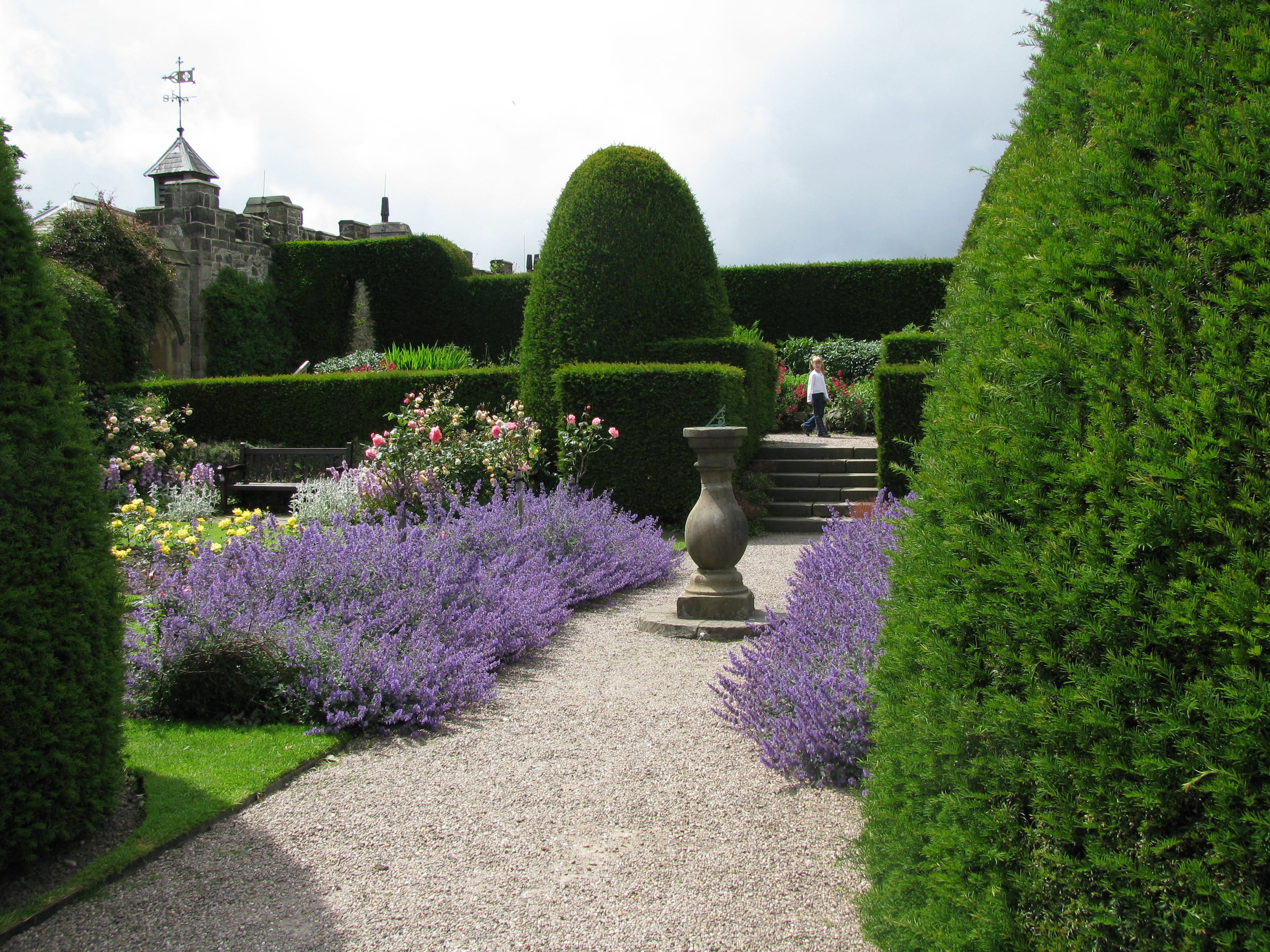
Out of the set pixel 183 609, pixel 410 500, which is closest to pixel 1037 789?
pixel 183 609

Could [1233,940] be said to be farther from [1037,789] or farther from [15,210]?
[15,210]

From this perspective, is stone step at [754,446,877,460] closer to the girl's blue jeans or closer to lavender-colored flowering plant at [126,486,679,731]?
the girl's blue jeans

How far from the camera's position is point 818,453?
37.6 feet

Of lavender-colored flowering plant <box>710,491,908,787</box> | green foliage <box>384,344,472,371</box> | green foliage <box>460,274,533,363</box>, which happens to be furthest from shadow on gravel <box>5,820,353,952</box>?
green foliage <box>460,274,533,363</box>

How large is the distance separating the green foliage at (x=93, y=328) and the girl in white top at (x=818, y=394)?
36.8 ft

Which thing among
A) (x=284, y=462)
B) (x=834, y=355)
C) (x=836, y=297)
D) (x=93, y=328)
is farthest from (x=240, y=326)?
(x=836, y=297)

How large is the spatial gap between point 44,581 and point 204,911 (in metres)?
1.02

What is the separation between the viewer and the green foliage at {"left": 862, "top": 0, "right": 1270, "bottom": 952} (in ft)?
3.89

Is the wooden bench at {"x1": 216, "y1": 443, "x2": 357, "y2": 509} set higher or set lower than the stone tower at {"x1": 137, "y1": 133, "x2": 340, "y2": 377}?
lower

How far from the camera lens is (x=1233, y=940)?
1188 mm

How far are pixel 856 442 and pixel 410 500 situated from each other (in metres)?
6.76

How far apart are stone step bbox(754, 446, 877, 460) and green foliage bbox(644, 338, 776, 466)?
0.72ft

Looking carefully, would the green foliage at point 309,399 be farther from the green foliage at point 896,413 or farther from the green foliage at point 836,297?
the green foliage at point 836,297

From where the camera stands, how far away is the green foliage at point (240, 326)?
1806cm
